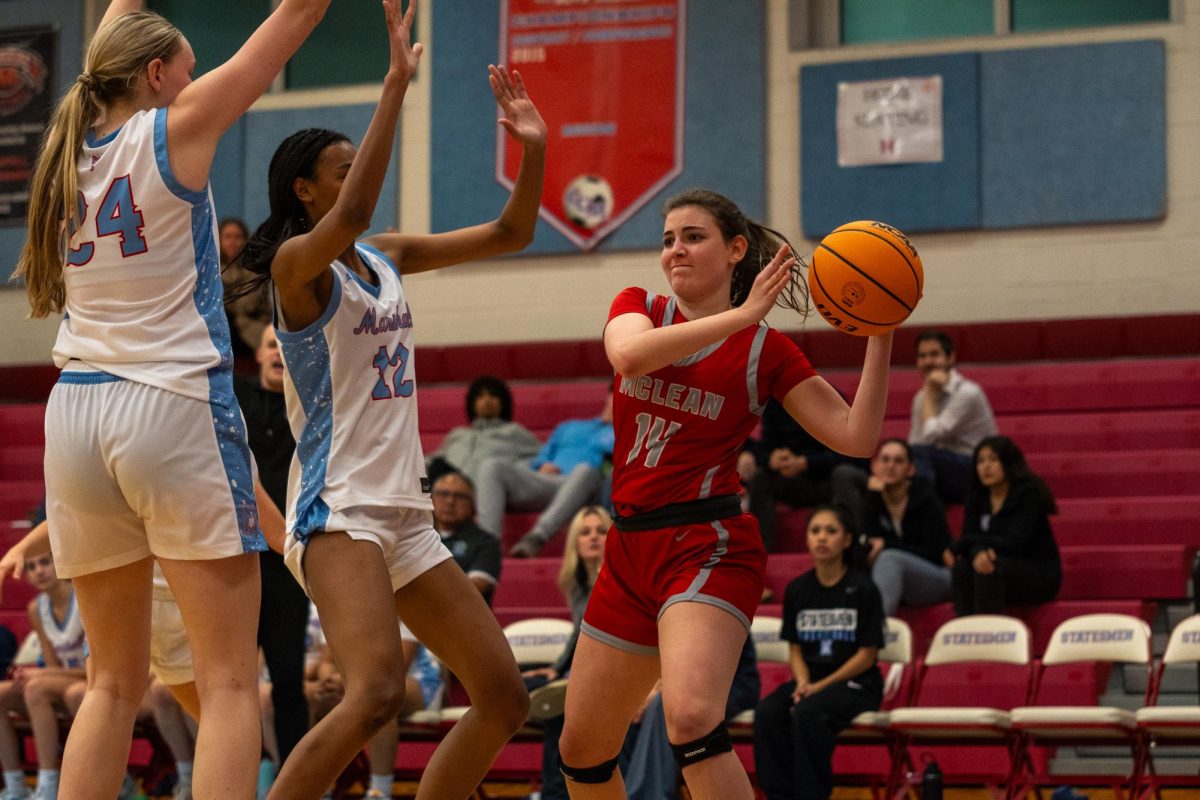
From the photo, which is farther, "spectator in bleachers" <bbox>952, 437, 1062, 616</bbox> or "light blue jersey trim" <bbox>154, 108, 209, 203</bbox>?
"spectator in bleachers" <bbox>952, 437, 1062, 616</bbox>

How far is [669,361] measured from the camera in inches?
158

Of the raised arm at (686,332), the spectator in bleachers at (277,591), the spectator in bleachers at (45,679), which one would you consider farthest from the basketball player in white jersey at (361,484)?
the spectator in bleachers at (45,679)

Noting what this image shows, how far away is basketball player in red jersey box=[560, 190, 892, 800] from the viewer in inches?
156

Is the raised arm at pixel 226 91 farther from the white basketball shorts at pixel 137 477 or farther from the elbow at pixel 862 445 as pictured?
the elbow at pixel 862 445

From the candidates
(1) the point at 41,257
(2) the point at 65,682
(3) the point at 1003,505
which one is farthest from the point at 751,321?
(2) the point at 65,682

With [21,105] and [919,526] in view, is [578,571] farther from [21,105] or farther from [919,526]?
[21,105]

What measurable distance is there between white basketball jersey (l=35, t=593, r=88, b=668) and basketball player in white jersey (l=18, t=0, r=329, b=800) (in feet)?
15.8

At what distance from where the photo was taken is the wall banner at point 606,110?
12.5 meters

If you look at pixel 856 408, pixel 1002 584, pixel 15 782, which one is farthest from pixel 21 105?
pixel 856 408

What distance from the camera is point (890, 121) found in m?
11.9

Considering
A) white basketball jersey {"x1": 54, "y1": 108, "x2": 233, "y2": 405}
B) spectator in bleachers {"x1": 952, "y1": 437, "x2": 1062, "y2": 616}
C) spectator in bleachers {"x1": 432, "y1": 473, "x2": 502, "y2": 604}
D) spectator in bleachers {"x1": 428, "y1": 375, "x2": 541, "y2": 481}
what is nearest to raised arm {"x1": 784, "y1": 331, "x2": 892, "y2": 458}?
white basketball jersey {"x1": 54, "y1": 108, "x2": 233, "y2": 405}

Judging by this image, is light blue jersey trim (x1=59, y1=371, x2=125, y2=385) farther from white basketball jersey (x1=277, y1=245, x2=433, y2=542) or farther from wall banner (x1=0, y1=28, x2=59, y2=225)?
wall banner (x1=0, y1=28, x2=59, y2=225)

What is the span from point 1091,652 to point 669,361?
4.30 m

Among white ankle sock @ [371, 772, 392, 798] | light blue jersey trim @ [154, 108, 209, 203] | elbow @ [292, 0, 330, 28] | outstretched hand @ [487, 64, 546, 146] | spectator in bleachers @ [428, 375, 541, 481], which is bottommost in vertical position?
white ankle sock @ [371, 772, 392, 798]
